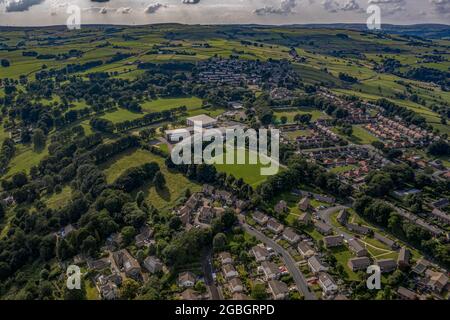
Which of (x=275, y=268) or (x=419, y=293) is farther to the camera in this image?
(x=275, y=268)

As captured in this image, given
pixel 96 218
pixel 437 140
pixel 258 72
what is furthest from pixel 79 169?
pixel 258 72

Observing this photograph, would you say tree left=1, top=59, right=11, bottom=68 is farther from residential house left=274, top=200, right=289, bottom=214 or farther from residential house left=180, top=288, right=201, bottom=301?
residential house left=180, top=288, right=201, bottom=301

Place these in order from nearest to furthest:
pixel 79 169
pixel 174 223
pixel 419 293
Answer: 1. pixel 419 293
2. pixel 174 223
3. pixel 79 169

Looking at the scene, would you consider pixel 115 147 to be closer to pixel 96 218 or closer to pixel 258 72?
pixel 96 218

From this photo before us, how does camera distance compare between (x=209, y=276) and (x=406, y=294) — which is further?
(x=209, y=276)

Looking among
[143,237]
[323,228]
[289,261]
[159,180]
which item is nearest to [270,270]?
[289,261]

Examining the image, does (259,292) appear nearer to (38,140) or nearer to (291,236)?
(291,236)
